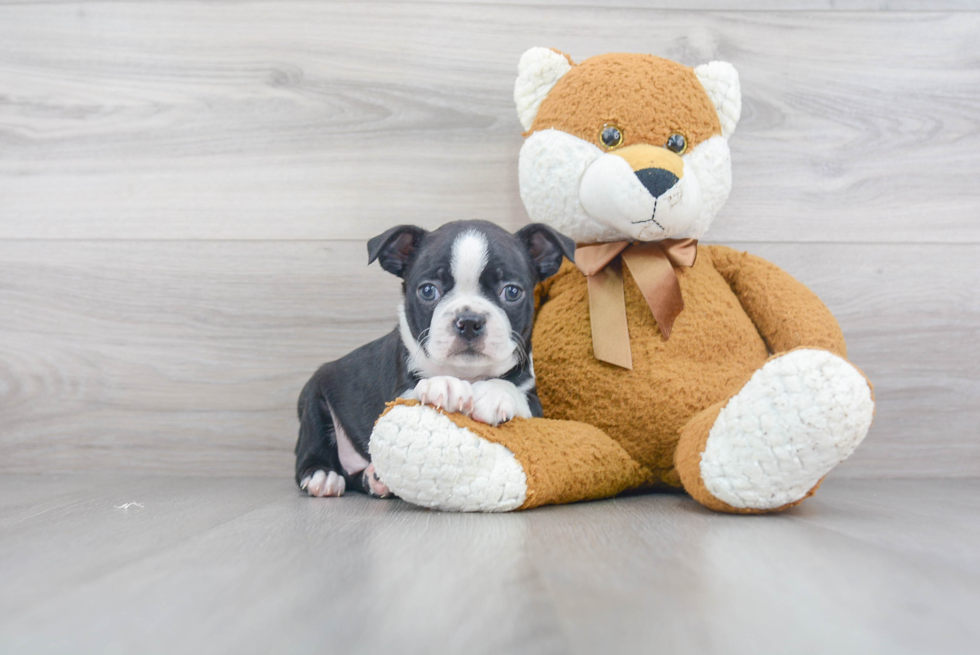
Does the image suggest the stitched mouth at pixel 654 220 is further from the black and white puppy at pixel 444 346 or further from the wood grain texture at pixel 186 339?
the wood grain texture at pixel 186 339

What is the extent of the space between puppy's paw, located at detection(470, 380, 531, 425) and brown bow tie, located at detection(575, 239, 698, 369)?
0.82ft

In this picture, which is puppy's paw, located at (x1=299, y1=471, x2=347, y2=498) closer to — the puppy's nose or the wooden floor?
the wooden floor

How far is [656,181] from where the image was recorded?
1.39m

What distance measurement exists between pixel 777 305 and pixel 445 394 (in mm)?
767

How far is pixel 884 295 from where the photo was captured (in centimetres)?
194

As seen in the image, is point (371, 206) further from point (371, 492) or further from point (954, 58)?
point (954, 58)

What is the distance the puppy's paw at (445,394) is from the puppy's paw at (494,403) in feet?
0.11

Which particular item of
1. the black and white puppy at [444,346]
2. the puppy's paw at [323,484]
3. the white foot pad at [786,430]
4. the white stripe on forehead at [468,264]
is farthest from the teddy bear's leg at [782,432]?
the puppy's paw at [323,484]

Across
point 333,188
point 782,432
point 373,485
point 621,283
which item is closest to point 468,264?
point 621,283

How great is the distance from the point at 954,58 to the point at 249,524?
208cm

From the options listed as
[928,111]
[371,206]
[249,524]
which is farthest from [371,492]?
[928,111]

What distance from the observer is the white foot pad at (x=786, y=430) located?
43.5 inches

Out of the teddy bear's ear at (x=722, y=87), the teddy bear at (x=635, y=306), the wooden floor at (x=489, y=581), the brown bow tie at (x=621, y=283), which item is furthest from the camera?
the teddy bear's ear at (x=722, y=87)

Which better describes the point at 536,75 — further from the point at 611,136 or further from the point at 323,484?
the point at 323,484
